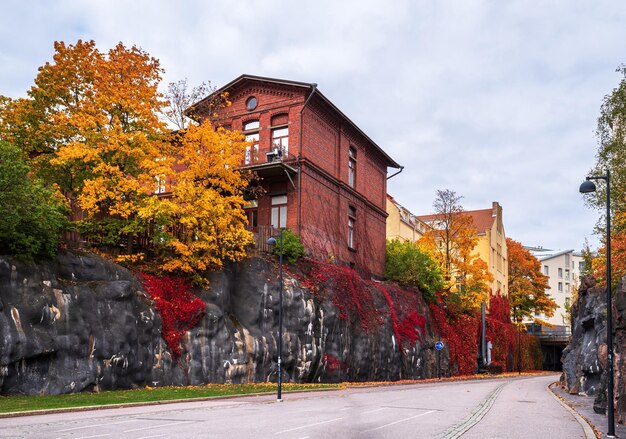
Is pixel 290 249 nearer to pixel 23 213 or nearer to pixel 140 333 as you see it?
pixel 140 333

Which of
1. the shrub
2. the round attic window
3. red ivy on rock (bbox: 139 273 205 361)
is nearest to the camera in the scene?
red ivy on rock (bbox: 139 273 205 361)

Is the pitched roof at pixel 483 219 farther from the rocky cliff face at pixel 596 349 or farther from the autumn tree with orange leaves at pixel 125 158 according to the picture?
the autumn tree with orange leaves at pixel 125 158

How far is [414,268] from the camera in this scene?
48.0 m

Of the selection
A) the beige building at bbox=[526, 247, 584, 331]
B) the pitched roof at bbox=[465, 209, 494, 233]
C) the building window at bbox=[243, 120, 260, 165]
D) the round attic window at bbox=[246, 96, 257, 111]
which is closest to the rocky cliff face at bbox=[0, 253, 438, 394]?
the building window at bbox=[243, 120, 260, 165]

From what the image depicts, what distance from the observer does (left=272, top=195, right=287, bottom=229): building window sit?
121 feet

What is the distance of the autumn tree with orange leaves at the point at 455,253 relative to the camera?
53.1 meters

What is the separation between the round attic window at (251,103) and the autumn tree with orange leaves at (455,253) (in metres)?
21.6

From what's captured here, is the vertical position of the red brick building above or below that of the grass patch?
above

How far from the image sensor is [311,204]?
3734cm

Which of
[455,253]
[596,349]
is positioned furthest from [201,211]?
[455,253]

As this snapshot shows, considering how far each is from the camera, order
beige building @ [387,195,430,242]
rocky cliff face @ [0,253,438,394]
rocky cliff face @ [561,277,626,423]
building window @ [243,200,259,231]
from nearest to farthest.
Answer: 1. rocky cliff face @ [561,277,626,423]
2. rocky cliff face @ [0,253,438,394]
3. building window @ [243,200,259,231]
4. beige building @ [387,195,430,242]

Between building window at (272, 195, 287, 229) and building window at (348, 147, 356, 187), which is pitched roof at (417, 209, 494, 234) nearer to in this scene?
building window at (348, 147, 356, 187)

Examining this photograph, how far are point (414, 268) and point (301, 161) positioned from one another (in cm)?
1621

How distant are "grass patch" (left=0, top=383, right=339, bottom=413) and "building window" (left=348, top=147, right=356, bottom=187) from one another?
19.9 m
